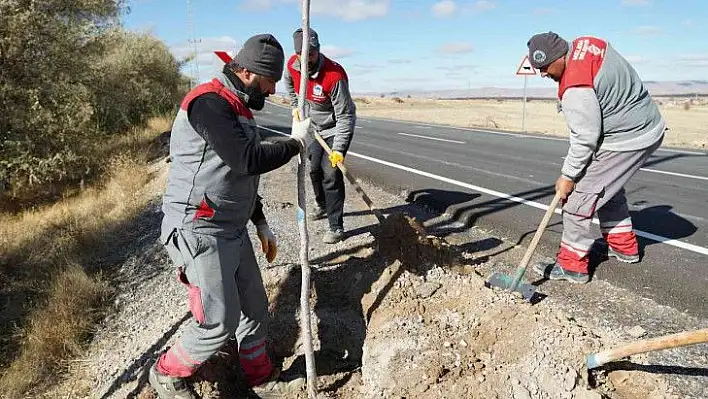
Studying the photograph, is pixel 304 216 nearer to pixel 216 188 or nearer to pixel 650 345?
pixel 216 188

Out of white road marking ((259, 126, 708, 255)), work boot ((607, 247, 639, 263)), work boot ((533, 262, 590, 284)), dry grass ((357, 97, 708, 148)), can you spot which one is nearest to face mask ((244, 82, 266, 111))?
work boot ((533, 262, 590, 284))

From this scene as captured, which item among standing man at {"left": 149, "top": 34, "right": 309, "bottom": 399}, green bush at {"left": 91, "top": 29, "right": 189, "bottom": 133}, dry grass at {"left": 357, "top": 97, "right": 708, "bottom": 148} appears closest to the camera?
standing man at {"left": 149, "top": 34, "right": 309, "bottom": 399}

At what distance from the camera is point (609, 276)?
426cm

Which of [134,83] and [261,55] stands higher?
[134,83]

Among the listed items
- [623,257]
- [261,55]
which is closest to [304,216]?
[261,55]

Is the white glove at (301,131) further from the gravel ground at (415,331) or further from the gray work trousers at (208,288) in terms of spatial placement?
the gravel ground at (415,331)

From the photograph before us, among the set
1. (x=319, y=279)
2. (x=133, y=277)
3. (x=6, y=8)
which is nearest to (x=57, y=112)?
(x=6, y=8)

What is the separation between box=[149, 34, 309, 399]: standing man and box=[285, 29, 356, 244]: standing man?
1.91 meters

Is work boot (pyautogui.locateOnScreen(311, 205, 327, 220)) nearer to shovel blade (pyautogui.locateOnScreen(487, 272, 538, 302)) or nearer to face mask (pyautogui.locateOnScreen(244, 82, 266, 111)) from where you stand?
shovel blade (pyautogui.locateOnScreen(487, 272, 538, 302))

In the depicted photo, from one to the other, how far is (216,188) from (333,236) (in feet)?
8.33

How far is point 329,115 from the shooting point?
5.06 meters

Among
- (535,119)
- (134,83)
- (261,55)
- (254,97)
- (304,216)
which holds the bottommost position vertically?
(535,119)

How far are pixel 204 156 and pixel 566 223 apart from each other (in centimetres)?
300

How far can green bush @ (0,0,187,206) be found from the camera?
29.2ft
